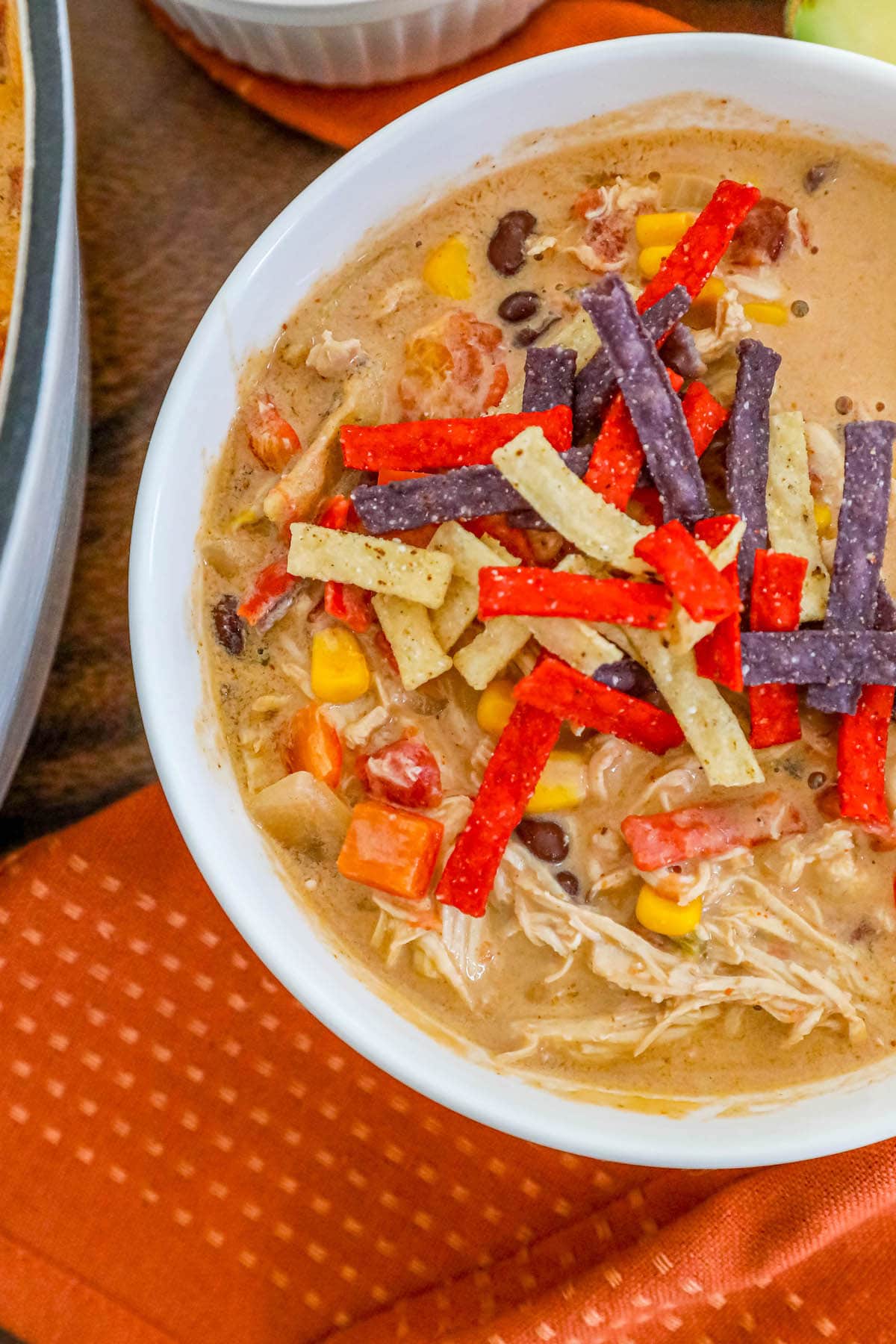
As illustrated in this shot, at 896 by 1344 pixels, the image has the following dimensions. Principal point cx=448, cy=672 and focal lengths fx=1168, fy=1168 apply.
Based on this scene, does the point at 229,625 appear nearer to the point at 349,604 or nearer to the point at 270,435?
the point at 349,604

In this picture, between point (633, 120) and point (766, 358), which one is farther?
point (633, 120)

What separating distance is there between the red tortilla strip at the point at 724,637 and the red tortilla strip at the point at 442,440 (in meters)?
0.29

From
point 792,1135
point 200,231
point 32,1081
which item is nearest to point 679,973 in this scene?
point 792,1135

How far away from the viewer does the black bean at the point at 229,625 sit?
2205 mm

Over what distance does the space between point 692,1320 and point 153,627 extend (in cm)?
181

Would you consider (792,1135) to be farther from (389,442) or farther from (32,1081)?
(32,1081)

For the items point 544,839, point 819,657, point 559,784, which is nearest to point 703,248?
point 819,657

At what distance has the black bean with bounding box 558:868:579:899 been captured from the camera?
2.18 metres

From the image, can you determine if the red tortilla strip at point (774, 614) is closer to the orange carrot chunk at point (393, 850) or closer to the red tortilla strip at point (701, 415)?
the red tortilla strip at point (701, 415)

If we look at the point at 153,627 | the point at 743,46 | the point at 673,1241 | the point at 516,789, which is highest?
the point at 743,46

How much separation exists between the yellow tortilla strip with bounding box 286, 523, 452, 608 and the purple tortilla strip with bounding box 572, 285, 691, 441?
0.31 meters

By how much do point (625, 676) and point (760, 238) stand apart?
36.6 inches

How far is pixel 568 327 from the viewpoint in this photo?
2.15 metres

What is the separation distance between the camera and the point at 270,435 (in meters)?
2.21
